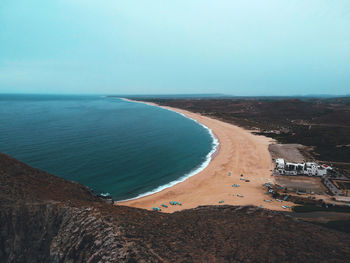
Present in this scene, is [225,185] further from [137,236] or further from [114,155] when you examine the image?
[114,155]

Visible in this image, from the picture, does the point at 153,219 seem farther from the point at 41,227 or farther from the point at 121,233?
the point at 41,227

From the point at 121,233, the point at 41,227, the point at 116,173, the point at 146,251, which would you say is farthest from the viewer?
the point at 116,173

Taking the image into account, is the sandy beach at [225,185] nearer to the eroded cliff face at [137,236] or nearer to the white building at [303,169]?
the white building at [303,169]

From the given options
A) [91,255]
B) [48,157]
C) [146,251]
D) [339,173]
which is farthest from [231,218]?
[48,157]

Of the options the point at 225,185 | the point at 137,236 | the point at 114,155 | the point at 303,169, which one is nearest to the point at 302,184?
the point at 303,169

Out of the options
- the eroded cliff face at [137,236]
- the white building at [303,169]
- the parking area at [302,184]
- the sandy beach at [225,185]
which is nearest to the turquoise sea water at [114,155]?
the sandy beach at [225,185]

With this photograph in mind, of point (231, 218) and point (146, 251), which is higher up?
point (146, 251)

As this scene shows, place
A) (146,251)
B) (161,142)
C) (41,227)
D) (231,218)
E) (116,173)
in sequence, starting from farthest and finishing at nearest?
(161,142) → (116,173) → (231,218) → (41,227) → (146,251)

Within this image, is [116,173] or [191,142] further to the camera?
[191,142]
